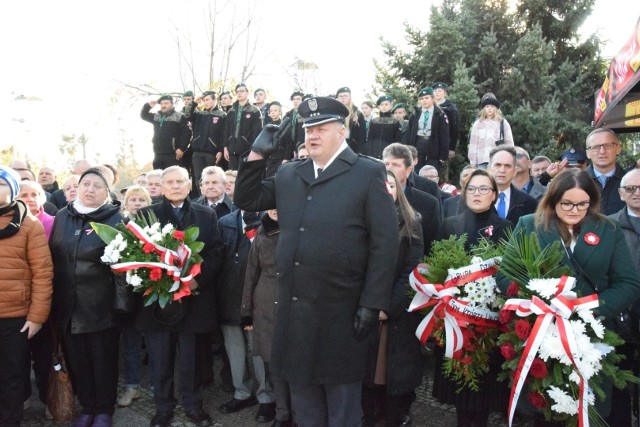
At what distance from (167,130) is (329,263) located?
9441 mm

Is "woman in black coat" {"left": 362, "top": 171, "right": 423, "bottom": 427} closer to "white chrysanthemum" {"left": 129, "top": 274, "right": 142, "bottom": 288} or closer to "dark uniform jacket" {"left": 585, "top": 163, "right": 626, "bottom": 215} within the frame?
"white chrysanthemum" {"left": 129, "top": 274, "right": 142, "bottom": 288}

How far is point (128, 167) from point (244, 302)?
29768mm

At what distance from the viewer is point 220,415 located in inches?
185

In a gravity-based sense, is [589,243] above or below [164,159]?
below

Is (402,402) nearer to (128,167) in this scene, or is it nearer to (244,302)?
(244,302)

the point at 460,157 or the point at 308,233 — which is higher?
the point at 460,157

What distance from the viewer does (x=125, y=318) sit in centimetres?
455

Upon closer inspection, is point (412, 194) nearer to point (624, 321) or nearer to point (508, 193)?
point (508, 193)

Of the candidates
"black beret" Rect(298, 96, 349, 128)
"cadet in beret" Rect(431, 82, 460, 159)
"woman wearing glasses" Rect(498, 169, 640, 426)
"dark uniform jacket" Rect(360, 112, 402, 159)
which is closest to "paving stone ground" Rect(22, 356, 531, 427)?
"woman wearing glasses" Rect(498, 169, 640, 426)

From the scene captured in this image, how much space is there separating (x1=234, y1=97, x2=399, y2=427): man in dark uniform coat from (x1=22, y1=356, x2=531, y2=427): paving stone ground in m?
1.64

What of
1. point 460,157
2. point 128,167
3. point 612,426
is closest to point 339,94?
point 460,157

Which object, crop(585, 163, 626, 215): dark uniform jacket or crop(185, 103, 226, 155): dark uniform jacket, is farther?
crop(185, 103, 226, 155): dark uniform jacket

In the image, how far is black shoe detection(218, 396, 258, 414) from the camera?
4.76 m

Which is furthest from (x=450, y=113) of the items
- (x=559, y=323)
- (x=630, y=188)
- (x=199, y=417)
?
(x=559, y=323)
